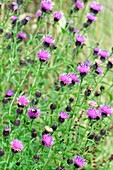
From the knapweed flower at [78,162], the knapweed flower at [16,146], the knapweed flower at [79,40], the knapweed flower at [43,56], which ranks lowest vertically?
the knapweed flower at [78,162]

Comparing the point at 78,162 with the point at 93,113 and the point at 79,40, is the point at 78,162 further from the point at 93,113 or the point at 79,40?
the point at 79,40

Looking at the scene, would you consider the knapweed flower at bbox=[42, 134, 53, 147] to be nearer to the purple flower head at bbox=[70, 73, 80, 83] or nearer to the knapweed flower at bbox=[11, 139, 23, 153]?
the knapweed flower at bbox=[11, 139, 23, 153]

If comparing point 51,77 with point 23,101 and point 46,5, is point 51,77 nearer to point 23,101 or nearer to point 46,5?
point 46,5

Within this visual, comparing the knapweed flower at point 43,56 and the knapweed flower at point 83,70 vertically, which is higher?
the knapweed flower at point 43,56

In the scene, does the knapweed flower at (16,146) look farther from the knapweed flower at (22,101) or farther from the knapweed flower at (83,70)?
the knapweed flower at (83,70)

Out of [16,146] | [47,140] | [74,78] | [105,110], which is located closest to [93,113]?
[105,110]

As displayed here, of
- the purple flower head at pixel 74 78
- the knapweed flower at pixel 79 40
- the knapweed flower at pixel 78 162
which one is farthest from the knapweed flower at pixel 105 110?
the knapweed flower at pixel 79 40

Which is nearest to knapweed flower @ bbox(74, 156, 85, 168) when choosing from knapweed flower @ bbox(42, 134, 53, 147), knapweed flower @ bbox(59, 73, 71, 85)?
knapweed flower @ bbox(42, 134, 53, 147)

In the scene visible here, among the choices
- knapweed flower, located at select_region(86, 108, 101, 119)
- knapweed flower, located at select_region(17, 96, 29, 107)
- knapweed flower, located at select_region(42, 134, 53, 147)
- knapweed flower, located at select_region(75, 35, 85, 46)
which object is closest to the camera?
knapweed flower, located at select_region(42, 134, 53, 147)

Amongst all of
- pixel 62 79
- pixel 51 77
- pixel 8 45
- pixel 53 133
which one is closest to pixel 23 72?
pixel 8 45
